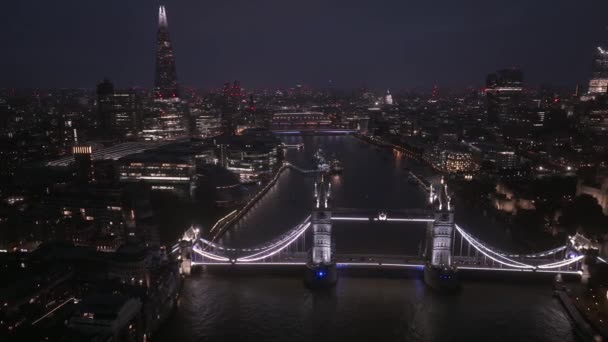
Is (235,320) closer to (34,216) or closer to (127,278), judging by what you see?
(127,278)

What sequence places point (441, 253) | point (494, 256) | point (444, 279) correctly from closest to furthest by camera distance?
point (444, 279) → point (441, 253) → point (494, 256)

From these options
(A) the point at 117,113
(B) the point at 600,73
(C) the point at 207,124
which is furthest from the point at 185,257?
(B) the point at 600,73

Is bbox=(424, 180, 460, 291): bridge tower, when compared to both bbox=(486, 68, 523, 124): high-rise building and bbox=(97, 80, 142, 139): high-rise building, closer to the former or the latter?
bbox=(97, 80, 142, 139): high-rise building

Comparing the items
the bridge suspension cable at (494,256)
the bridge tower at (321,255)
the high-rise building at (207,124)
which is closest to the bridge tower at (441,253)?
the bridge suspension cable at (494,256)

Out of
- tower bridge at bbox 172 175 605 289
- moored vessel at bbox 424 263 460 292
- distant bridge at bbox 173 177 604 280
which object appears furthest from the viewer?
distant bridge at bbox 173 177 604 280

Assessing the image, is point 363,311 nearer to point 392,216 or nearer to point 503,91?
point 392,216

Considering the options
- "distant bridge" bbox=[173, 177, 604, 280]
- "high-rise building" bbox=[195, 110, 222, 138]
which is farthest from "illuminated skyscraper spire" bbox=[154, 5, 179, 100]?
"distant bridge" bbox=[173, 177, 604, 280]

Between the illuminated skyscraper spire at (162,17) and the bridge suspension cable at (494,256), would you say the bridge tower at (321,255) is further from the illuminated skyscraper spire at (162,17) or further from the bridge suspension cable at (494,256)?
the illuminated skyscraper spire at (162,17)
